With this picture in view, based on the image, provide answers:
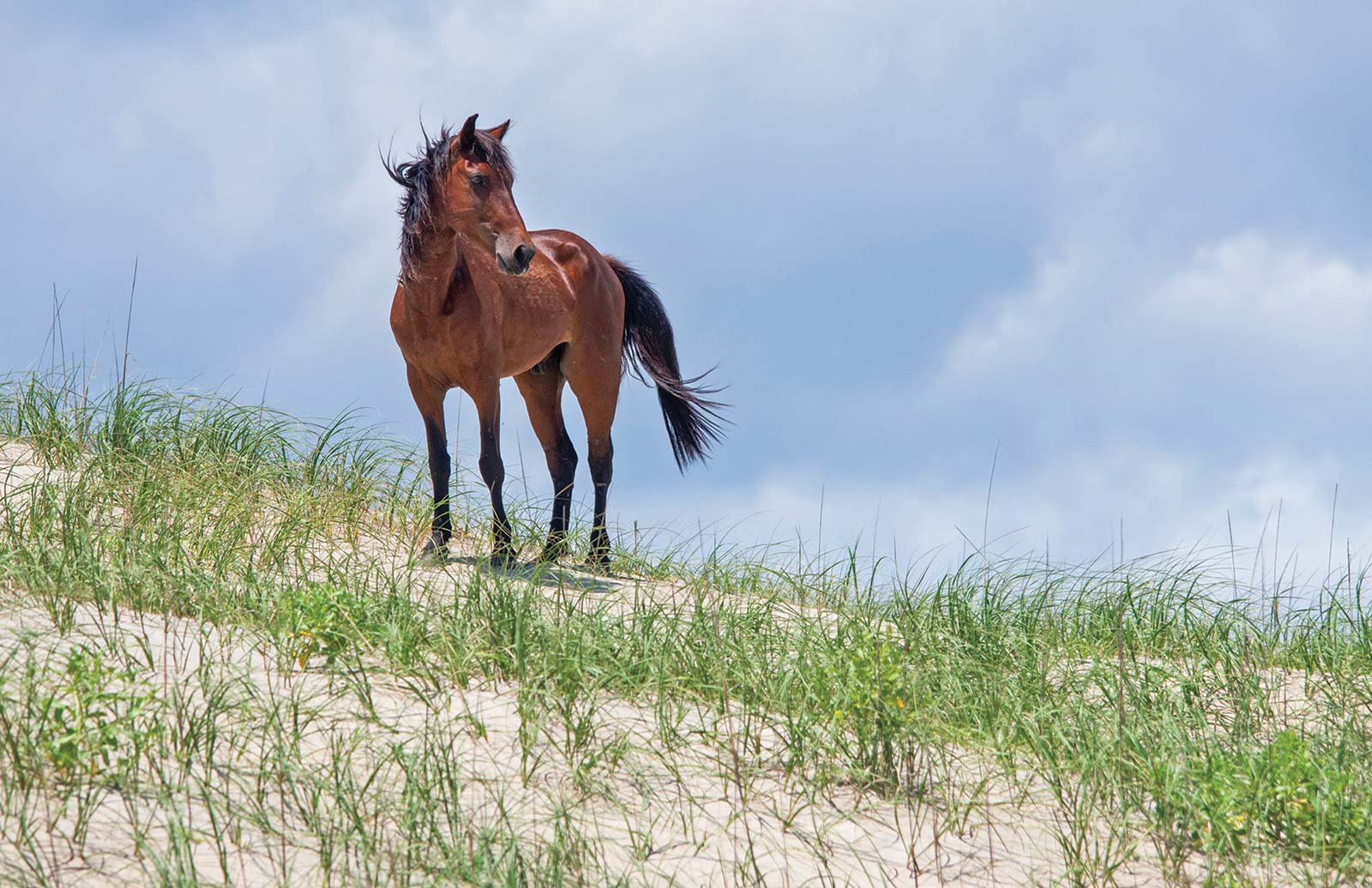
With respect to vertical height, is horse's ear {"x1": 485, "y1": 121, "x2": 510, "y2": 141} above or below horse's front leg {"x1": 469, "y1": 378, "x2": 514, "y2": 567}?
above

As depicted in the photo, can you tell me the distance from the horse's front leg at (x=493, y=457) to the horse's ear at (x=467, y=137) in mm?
1229

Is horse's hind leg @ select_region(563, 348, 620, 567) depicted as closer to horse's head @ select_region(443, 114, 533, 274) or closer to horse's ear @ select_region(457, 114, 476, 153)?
horse's head @ select_region(443, 114, 533, 274)

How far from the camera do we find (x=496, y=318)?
21.2ft

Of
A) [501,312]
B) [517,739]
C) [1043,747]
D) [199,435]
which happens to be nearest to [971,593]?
[1043,747]

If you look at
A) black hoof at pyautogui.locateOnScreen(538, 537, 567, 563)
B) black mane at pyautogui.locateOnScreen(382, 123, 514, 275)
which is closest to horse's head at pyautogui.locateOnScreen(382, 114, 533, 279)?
black mane at pyautogui.locateOnScreen(382, 123, 514, 275)

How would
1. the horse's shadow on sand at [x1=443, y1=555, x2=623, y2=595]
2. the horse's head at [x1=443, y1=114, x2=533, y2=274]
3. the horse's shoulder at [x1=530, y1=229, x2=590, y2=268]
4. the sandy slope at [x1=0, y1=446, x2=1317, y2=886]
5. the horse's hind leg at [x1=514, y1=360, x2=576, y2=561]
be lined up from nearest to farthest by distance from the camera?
the sandy slope at [x1=0, y1=446, x2=1317, y2=886], the horse's shadow on sand at [x1=443, y1=555, x2=623, y2=595], the horse's head at [x1=443, y1=114, x2=533, y2=274], the horse's hind leg at [x1=514, y1=360, x2=576, y2=561], the horse's shoulder at [x1=530, y1=229, x2=590, y2=268]

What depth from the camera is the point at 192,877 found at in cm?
260

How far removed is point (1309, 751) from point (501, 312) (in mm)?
4513

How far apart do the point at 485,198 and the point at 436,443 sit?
140cm

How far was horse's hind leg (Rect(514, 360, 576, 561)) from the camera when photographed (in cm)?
738

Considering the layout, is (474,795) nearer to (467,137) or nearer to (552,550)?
(552,550)

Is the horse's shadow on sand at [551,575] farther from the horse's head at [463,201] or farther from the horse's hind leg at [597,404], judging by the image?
the horse's head at [463,201]

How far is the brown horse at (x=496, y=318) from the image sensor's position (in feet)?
19.8

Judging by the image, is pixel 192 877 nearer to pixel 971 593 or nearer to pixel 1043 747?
pixel 1043 747
